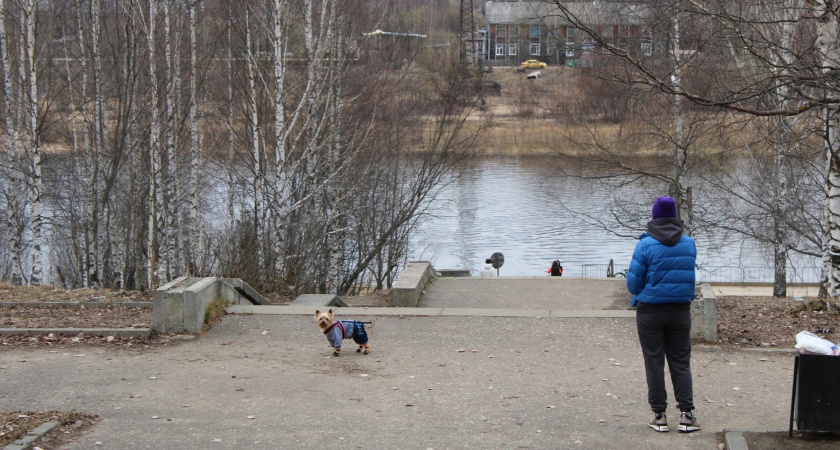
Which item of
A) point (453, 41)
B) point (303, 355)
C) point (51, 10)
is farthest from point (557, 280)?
point (453, 41)

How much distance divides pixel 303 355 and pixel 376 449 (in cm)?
289

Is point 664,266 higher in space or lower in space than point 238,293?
higher

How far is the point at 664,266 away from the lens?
20.1 feet

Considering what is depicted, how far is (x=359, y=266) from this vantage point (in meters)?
Result: 25.0

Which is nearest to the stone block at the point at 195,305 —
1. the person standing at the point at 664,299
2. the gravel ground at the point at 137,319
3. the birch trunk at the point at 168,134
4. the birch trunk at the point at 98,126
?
the gravel ground at the point at 137,319

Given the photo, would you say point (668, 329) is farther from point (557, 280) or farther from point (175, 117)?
point (175, 117)

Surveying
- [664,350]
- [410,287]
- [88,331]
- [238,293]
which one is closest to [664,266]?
[664,350]

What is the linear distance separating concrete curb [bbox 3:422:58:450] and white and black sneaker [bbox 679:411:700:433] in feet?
15.3

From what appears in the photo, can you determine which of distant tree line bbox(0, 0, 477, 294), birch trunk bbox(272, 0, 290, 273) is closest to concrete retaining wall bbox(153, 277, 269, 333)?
distant tree line bbox(0, 0, 477, 294)

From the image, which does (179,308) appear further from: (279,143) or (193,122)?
(193,122)

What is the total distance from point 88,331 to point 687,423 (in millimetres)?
6476

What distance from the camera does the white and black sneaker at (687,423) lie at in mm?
6312

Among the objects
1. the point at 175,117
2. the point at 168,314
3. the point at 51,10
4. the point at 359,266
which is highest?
the point at 51,10

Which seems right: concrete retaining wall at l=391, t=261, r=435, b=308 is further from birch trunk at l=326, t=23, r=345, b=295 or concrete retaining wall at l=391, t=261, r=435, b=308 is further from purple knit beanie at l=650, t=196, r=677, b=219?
purple knit beanie at l=650, t=196, r=677, b=219
